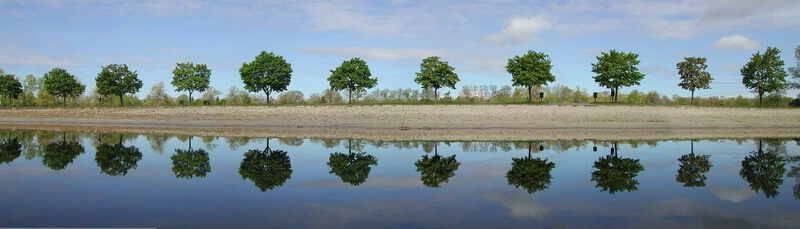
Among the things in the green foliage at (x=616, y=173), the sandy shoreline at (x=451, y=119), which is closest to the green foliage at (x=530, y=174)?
the green foliage at (x=616, y=173)

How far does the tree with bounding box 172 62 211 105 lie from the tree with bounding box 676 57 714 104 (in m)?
59.4

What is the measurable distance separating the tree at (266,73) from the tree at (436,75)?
1660cm

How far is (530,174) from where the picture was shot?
13656 millimetres

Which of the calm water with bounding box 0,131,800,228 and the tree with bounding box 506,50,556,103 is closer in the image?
the calm water with bounding box 0,131,800,228

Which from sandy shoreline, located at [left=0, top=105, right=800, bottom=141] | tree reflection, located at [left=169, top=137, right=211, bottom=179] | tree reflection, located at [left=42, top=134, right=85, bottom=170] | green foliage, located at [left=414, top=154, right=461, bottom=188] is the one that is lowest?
tree reflection, located at [left=42, top=134, right=85, bottom=170]

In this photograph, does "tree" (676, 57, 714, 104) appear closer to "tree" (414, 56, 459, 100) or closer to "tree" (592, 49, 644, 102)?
"tree" (592, 49, 644, 102)

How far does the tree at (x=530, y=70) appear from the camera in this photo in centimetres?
5853

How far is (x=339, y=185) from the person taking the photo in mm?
11852

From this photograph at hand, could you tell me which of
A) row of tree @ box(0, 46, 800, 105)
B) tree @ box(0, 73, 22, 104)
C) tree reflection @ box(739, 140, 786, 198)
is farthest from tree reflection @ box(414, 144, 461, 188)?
tree @ box(0, 73, 22, 104)

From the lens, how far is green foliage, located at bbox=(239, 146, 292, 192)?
12.4m

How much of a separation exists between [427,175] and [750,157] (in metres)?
12.3

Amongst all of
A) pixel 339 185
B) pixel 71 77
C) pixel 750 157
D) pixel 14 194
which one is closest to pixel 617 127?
pixel 750 157

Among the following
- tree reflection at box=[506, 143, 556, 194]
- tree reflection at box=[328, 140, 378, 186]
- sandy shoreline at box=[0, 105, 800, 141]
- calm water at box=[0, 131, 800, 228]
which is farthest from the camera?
sandy shoreline at box=[0, 105, 800, 141]

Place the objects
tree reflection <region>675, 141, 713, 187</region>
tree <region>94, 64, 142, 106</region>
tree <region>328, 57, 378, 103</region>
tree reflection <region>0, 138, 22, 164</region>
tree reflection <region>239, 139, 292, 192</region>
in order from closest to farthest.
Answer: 1. tree reflection <region>239, 139, 292, 192</region>
2. tree reflection <region>675, 141, 713, 187</region>
3. tree reflection <region>0, 138, 22, 164</region>
4. tree <region>328, 57, 378, 103</region>
5. tree <region>94, 64, 142, 106</region>
